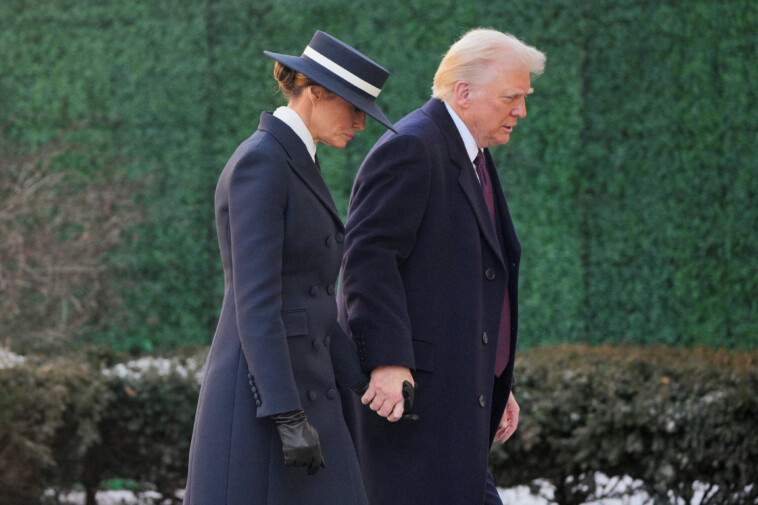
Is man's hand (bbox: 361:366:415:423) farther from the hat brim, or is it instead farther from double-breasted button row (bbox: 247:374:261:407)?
the hat brim

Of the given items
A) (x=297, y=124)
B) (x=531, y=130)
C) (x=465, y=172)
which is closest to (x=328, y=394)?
(x=297, y=124)

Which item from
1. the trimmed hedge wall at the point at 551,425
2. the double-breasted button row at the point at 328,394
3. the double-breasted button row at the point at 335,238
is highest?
the double-breasted button row at the point at 335,238

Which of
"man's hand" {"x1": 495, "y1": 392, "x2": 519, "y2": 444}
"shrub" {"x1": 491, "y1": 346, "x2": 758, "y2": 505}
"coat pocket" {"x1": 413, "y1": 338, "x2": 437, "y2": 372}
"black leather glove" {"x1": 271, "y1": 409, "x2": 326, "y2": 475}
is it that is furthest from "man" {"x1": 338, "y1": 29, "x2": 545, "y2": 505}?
"shrub" {"x1": 491, "y1": 346, "x2": 758, "y2": 505}

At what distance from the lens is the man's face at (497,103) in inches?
127

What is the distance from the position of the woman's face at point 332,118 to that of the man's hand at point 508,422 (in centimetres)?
114

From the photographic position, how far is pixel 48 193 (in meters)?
7.23

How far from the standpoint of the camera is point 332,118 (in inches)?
106

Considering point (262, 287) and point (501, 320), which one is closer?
point (262, 287)

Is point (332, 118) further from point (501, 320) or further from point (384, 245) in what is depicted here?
point (501, 320)

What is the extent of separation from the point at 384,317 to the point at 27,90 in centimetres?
529

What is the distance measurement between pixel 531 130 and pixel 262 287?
196 inches

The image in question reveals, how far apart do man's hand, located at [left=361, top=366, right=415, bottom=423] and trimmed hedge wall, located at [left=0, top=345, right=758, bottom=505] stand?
2.02 metres

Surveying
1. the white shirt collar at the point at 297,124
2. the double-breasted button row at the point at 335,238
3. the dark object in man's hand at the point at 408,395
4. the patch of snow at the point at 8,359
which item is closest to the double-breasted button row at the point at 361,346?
the dark object in man's hand at the point at 408,395

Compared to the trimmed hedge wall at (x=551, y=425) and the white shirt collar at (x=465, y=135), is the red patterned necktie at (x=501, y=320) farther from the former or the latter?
the trimmed hedge wall at (x=551, y=425)
